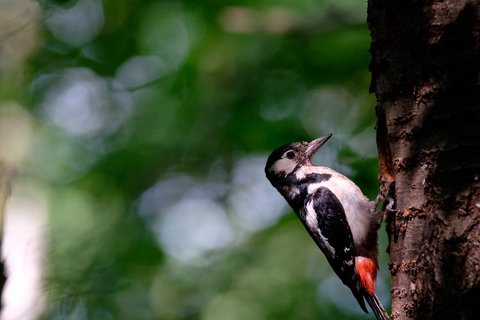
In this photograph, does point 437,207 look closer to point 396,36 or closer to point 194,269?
point 396,36

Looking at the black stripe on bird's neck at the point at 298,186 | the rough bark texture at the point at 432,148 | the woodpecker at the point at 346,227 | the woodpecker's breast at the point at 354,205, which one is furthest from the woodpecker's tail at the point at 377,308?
the rough bark texture at the point at 432,148

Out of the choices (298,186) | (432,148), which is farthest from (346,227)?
(432,148)

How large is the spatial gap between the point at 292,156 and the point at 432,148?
2289mm

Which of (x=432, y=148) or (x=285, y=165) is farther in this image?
(x=285, y=165)

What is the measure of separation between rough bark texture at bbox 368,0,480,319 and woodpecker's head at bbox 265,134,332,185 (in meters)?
1.83

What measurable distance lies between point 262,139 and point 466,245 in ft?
13.1

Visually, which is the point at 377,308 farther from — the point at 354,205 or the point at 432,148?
the point at 432,148

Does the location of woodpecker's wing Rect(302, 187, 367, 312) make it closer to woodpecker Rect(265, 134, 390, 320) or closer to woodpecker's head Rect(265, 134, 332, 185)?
woodpecker Rect(265, 134, 390, 320)

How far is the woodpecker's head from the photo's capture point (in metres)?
4.33

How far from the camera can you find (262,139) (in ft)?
18.7

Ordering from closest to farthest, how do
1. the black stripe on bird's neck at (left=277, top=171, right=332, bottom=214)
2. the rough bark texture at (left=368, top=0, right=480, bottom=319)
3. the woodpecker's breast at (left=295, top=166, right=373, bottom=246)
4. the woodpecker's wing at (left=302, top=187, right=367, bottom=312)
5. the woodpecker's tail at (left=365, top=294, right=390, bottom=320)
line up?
the rough bark texture at (left=368, top=0, right=480, bottom=319) → the woodpecker's tail at (left=365, top=294, right=390, bottom=320) → the woodpecker's breast at (left=295, top=166, right=373, bottom=246) → the woodpecker's wing at (left=302, top=187, right=367, bottom=312) → the black stripe on bird's neck at (left=277, top=171, right=332, bottom=214)

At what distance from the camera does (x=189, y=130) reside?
6238 mm

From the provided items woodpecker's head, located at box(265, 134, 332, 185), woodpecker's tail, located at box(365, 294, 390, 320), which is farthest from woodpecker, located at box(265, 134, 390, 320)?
woodpecker's head, located at box(265, 134, 332, 185)

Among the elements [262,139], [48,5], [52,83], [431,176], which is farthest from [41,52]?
[431,176]
